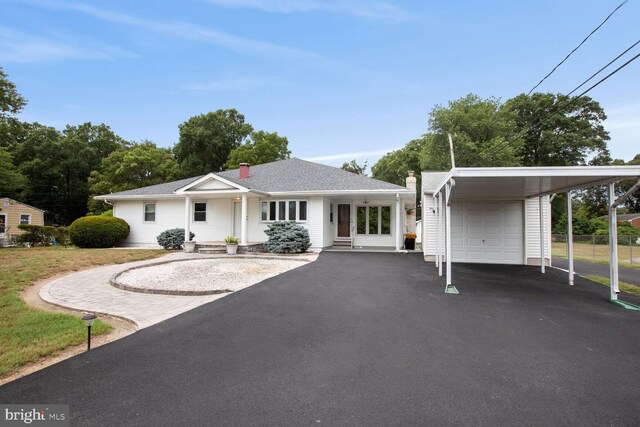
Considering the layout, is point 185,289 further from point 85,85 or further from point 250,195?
point 85,85

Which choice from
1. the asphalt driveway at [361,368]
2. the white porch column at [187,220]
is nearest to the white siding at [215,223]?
the white porch column at [187,220]

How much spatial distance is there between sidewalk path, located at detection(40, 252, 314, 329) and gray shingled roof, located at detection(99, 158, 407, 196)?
8.66 metres

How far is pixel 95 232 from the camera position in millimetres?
16703

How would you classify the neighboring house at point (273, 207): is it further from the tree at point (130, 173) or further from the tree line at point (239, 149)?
the tree at point (130, 173)

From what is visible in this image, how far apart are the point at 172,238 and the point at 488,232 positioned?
1474 centimetres

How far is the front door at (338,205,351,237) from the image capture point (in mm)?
17719

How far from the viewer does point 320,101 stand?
20.0 m

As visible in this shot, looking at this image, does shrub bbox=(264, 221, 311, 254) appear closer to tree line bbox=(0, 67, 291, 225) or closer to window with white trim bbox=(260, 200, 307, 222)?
window with white trim bbox=(260, 200, 307, 222)

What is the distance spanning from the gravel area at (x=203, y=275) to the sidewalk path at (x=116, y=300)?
372 millimetres

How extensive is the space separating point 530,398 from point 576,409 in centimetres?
33

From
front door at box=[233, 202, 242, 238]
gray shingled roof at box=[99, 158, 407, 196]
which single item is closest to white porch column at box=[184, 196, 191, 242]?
gray shingled roof at box=[99, 158, 407, 196]

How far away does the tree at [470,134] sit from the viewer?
2934 centimetres

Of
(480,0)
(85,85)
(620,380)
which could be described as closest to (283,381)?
(620,380)

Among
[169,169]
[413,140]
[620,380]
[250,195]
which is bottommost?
[620,380]
